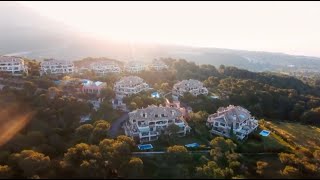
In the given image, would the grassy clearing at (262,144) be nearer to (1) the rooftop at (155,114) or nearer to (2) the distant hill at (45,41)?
(1) the rooftop at (155,114)

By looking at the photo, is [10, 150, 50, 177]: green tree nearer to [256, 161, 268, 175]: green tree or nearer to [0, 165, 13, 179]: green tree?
[0, 165, 13, 179]: green tree

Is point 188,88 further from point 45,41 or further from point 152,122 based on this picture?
point 45,41

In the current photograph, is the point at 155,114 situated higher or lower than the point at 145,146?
higher

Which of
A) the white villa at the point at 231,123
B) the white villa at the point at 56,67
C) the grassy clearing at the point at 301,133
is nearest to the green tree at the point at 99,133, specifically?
the white villa at the point at 231,123

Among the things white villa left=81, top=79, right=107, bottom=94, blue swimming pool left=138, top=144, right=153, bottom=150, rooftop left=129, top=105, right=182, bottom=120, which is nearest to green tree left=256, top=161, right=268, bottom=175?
blue swimming pool left=138, top=144, right=153, bottom=150

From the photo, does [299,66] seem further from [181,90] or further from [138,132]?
[138,132]

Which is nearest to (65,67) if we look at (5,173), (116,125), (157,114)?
(116,125)
